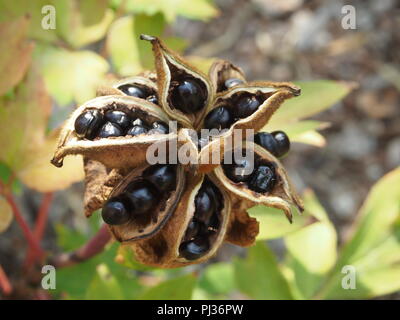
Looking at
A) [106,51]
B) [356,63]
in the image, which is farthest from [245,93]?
[356,63]

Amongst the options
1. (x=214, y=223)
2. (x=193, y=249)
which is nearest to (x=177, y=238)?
(x=193, y=249)

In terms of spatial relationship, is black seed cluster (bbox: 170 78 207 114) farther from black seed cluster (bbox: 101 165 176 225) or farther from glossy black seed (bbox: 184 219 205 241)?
glossy black seed (bbox: 184 219 205 241)

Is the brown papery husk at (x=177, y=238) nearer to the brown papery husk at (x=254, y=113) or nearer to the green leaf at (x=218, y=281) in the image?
the brown papery husk at (x=254, y=113)

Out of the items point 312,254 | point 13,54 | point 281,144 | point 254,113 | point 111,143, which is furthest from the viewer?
point 312,254

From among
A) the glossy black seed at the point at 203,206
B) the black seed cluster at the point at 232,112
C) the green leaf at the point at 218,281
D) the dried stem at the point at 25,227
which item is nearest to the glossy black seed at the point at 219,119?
the black seed cluster at the point at 232,112

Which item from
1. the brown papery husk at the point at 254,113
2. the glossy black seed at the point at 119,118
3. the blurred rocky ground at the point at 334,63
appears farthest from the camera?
the blurred rocky ground at the point at 334,63

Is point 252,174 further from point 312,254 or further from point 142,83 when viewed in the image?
point 312,254
